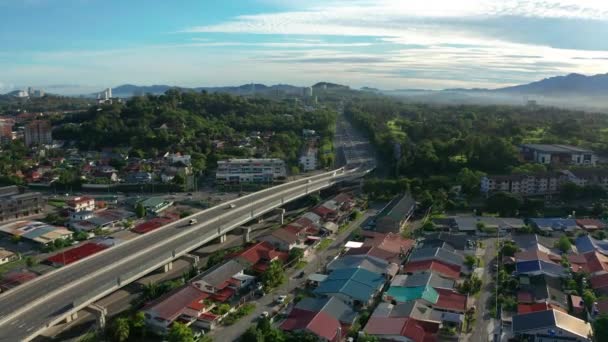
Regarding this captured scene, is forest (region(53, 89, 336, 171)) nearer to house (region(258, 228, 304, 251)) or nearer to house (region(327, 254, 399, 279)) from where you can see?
house (region(258, 228, 304, 251))

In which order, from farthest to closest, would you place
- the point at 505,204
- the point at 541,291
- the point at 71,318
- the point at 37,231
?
1. the point at 505,204
2. the point at 37,231
3. the point at 541,291
4. the point at 71,318

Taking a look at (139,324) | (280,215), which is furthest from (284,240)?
(139,324)

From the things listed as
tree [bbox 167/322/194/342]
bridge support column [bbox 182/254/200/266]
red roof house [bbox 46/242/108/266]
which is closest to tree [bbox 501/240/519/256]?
bridge support column [bbox 182/254/200/266]

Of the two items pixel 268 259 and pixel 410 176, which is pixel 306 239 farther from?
pixel 410 176

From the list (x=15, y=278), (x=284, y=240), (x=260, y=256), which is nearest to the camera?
(x=15, y=278)

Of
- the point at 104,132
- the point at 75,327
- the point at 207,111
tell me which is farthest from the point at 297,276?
the point at 207,111

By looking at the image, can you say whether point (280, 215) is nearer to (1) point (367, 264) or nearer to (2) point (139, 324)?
(1) point (367, 264)
